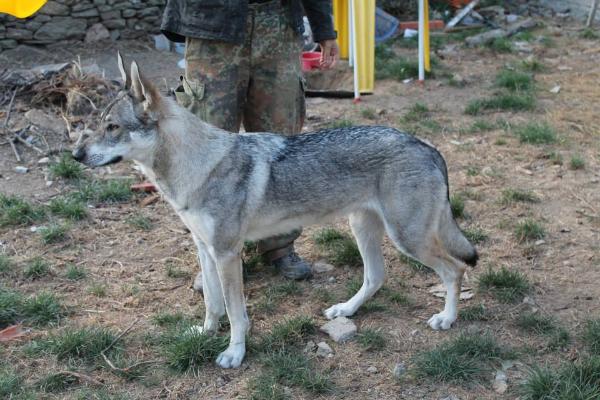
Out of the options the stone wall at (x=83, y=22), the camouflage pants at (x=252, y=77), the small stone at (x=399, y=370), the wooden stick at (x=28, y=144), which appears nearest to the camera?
the small stone at (x=399, y=370)

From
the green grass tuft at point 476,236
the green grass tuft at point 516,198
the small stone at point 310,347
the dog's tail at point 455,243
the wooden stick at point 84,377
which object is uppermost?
the dog's tail at point 455,243

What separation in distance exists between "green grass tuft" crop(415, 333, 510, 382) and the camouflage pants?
5.69 feet

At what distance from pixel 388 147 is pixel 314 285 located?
4.20ft

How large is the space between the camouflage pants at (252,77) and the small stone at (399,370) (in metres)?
1.70

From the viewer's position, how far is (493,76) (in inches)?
363

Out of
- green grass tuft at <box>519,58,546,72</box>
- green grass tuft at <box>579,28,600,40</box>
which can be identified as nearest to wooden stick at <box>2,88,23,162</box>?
green grass tuft at <box>519,58,546,72</box>

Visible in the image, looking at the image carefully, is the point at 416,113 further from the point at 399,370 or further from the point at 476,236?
the point at 399,370

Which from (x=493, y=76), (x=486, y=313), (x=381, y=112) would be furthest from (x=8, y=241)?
(x=493, y=76)

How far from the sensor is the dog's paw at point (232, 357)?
3.95m

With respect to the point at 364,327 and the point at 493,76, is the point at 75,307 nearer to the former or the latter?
the point at 364,327

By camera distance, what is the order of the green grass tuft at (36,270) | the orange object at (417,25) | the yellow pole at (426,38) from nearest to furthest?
→ the green grass tuft at (36,270)
the yellow pole at (426,38)
the orange object at (417,25)

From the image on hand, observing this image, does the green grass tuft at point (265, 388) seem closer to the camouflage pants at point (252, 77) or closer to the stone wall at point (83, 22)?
the camouflage pants at point (252, 77)

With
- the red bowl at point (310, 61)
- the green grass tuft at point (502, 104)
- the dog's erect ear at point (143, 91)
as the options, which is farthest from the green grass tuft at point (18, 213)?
the green grass tuft at point (502, 104)

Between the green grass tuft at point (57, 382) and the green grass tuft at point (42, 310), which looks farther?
the green grass tuft at point (42, 310)
